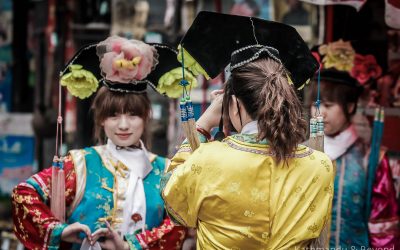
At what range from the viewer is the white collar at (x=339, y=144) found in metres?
4.38

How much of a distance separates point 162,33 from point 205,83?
0.78m

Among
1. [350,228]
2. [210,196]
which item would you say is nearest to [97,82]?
[210,196]

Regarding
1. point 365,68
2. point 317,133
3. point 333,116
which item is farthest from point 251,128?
point 365,68

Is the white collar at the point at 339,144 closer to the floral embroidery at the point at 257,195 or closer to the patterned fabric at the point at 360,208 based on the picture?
the patterned fabric at the point at 360,208

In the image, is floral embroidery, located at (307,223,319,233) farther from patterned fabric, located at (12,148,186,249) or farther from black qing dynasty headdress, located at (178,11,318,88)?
patterned fabric, located at (12,148,186,249)

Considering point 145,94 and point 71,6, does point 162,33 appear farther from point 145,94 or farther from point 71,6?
point 145,94

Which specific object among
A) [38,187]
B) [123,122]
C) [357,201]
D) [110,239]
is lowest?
[110,239]

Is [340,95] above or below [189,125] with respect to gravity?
above

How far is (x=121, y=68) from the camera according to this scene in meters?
3.78

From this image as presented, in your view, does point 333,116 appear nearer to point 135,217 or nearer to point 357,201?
point 357,201

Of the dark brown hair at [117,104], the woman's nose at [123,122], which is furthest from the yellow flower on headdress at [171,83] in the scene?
the woman's nose at [123,122]

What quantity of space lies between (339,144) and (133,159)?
1.24 m

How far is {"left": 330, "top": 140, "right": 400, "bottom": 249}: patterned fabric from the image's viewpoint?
4.22 meters

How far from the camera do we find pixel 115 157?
12.7 feet
